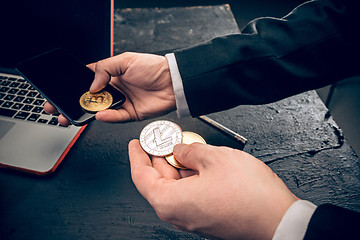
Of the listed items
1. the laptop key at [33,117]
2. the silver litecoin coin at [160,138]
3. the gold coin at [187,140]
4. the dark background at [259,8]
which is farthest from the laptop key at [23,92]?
the dark background at [259,8]

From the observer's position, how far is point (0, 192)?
1.99 ft

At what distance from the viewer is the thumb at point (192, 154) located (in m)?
0.51

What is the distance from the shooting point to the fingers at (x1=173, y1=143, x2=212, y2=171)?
0.51 m

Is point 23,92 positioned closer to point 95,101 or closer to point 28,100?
point 28,100

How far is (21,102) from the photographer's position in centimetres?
76

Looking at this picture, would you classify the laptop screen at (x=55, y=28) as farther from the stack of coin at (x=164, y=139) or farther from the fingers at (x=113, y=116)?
the stack of coin at (x=164, y=139)

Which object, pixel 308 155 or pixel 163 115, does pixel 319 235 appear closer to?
pixel 308 155

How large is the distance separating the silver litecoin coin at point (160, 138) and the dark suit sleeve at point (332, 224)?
0.37 m

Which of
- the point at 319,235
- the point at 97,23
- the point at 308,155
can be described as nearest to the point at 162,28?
the point at 97,23

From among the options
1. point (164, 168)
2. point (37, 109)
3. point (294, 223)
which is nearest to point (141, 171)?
point (164, 168)

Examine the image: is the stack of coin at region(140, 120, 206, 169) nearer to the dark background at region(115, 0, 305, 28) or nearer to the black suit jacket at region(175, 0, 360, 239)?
the black suit jacket at region(175, 0, 360, 239)

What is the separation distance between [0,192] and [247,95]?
2.51 feet

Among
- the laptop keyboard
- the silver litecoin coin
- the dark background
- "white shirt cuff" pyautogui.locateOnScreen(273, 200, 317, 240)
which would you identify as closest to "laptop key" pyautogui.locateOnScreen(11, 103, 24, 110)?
the laptop keyboard

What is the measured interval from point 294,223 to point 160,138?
0.40 metres
